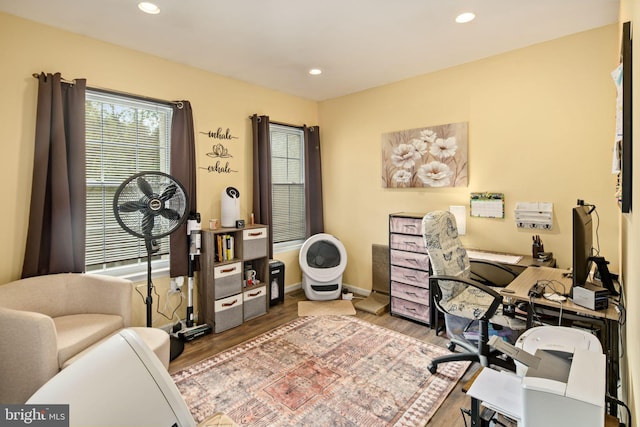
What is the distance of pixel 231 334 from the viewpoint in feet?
10.0

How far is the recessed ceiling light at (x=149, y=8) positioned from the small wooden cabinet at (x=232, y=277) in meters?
1.81

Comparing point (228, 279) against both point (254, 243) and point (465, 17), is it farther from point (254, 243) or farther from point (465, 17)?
point (465, 17)

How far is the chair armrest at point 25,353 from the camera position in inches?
68.7

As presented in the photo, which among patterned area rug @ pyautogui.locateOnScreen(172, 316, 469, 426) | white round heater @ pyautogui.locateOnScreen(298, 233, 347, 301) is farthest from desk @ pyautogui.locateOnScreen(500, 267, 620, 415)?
white round heater @ pyautogui.locateOnScreen(298, 233, 347, 301)

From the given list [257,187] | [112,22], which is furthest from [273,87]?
[112,22]

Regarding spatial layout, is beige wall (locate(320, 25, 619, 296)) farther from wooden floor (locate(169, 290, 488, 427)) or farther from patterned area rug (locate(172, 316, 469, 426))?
patterned area rug (locate(172, 316, 469, 426))

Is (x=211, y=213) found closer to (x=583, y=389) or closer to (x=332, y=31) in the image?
(x=332, y=31)

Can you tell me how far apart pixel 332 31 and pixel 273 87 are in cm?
Answer: 149

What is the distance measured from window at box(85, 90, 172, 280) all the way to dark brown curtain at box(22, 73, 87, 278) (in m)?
0.20

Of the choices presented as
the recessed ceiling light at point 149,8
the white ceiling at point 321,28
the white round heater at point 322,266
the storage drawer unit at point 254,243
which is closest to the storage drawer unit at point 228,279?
the storage drawer unit at point 254,243

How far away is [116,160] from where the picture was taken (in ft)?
9.29

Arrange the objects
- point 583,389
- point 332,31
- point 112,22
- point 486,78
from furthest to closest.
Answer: point 486,78 < point 332,31 < point 112,22 < point 583,389

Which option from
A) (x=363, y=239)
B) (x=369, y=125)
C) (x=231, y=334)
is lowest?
(x=231, y=334)

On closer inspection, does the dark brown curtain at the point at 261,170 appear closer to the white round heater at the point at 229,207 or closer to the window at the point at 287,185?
the window at the point at 287,185
